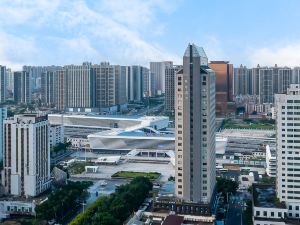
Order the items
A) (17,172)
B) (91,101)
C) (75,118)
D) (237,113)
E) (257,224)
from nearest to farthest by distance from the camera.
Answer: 1. (257,224)
2. (17,172)
3. (75,118)
4. (91,101)
5. (237,113)

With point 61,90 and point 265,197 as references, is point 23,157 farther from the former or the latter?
point 61,90

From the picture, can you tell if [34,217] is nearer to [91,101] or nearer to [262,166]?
[262,166]

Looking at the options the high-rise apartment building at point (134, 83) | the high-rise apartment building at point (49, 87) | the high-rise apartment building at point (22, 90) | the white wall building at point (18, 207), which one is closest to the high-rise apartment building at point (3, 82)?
the high-rise apartment building at point (22, 90)

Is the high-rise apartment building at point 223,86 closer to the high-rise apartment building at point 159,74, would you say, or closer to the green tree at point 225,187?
the high-rise apartment building at point 159,74

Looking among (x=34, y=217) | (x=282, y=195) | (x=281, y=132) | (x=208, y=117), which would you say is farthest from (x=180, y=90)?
(x=34, y=217)

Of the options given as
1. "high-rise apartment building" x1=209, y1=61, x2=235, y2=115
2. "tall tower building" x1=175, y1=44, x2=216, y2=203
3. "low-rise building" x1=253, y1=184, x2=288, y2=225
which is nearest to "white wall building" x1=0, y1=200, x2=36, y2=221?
"tall tower building" x1=175, y1=44, x2=216, y2=203

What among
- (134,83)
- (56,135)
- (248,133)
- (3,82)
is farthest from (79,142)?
(134,83)
